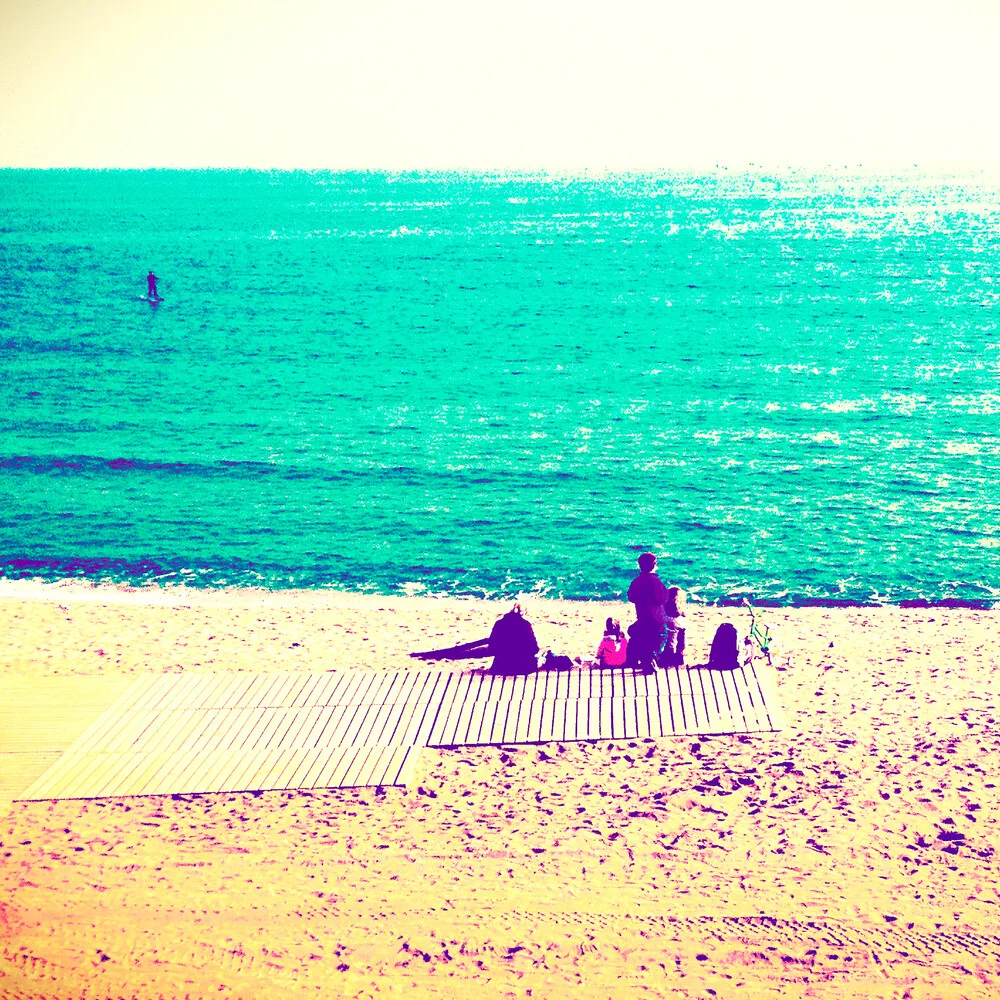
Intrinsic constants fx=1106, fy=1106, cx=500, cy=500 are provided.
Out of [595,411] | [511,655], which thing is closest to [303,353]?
[595,411]

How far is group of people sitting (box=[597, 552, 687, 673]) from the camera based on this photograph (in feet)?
43.4

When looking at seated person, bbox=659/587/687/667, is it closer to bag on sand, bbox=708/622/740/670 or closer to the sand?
bag on sand, bbox=708/622/740/670

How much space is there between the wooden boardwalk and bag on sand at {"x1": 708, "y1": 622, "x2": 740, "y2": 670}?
134 mm

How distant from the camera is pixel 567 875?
927 centimetres

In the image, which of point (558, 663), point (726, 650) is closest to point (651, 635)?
point (726, 650)

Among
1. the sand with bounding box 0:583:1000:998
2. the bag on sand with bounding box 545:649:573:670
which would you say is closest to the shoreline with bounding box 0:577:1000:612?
the bag on sand with bounding box 545:649:573:670

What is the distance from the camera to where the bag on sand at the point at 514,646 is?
13422mm

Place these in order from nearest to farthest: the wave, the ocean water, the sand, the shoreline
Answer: the sand → the shoreline → the wave → the ocean water

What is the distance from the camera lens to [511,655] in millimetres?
13422

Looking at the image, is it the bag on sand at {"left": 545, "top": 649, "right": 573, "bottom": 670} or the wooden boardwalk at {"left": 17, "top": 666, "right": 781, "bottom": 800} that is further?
the bag on sand at {"left": 545, "top": 649, "right": 573, "bottom": 670}

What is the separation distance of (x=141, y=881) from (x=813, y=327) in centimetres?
5673

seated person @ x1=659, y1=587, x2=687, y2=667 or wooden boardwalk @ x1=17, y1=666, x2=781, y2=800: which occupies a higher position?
seated person @ x1=659, y1=587, x2=687, y2=667

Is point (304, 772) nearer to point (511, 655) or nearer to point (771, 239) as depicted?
point (511, 655)

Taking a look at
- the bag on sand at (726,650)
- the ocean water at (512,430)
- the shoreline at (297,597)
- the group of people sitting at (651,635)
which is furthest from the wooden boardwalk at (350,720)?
the ocean water at (512,430)
